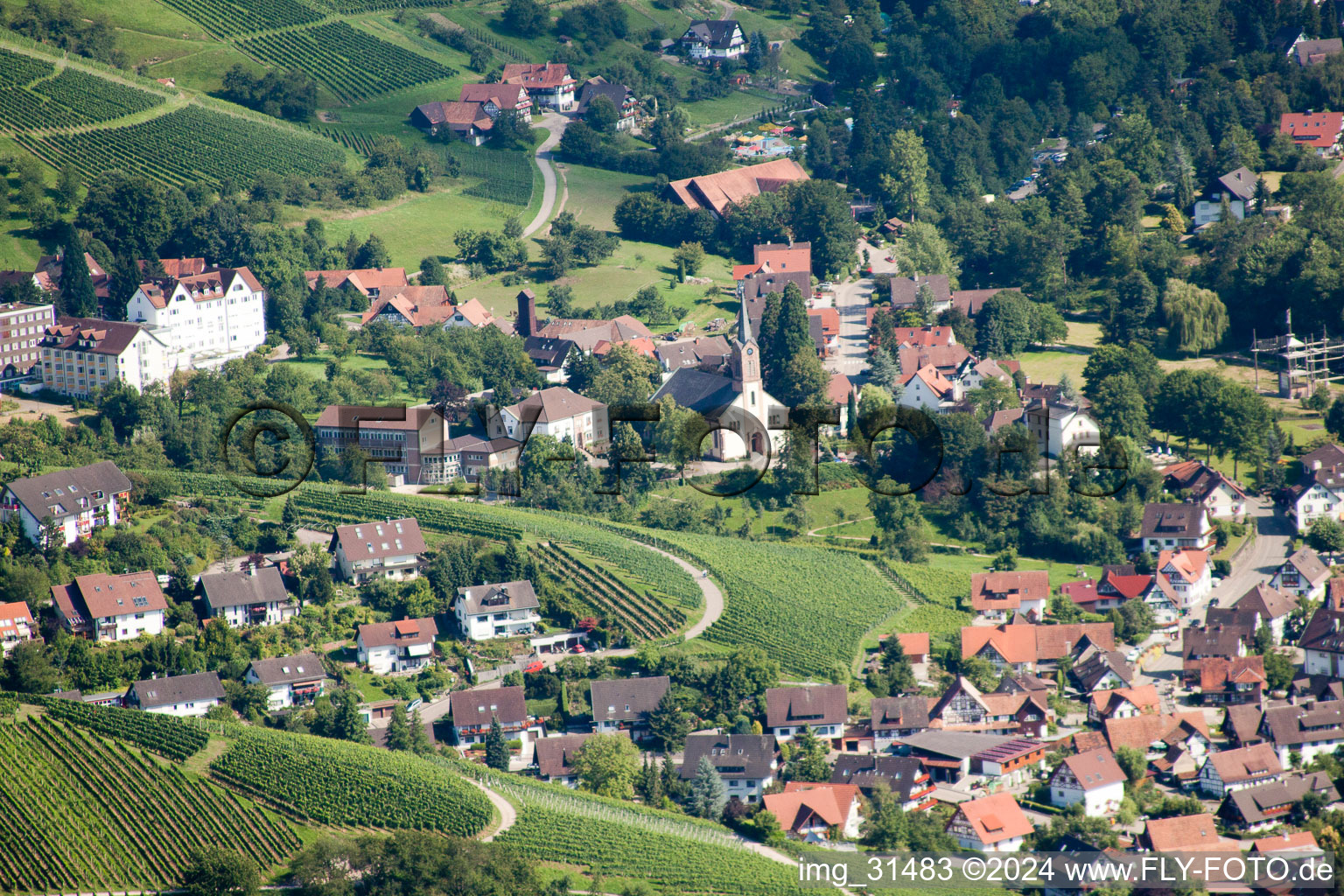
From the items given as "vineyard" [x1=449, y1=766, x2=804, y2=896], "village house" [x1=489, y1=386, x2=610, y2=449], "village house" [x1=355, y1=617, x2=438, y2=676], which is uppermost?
"village house" [x1=489, y1=386, x2=610, y2=449]

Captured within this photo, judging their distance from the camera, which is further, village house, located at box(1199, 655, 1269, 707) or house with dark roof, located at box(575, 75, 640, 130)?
house with dark roof, located at box(575, 75, 640, 130)

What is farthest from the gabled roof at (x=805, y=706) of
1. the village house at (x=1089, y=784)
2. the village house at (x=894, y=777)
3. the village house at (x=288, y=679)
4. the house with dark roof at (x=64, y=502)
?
the house with dark roof at (x=64, y=502)

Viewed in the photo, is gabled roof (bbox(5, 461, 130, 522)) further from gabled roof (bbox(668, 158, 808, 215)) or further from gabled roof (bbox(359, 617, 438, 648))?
gabled roof (bbox(668, 158, 808, 215))

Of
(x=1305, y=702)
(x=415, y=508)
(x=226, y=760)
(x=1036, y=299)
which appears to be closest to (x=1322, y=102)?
(x=1036, y=299)

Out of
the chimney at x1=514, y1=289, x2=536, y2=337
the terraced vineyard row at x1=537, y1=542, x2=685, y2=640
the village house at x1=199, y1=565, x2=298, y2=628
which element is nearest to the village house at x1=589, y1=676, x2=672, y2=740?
the terraced vineyard row at x1=537, y1=542, x2=685, y2=640

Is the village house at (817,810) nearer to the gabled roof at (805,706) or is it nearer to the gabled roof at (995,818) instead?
the gabled roof at (995,818)


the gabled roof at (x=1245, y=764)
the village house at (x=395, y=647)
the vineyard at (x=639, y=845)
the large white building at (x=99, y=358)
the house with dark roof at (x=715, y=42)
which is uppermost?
the house with dark roof at (x=715, y=42)
